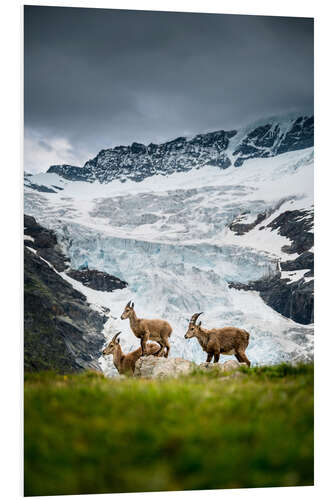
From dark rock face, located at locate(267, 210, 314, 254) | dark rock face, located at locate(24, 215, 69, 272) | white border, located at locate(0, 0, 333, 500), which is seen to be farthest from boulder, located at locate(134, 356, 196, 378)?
dark rock face, located at locate(24, 215, 69, 272)

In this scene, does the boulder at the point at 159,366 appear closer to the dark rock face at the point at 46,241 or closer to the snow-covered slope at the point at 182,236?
the snow-covered slope at the point at 182,236

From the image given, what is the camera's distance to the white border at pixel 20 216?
19.7ft

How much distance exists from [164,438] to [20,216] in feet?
12.0

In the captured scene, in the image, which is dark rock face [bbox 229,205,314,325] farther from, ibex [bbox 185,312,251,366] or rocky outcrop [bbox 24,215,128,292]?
rocky outcrop [bbox 24,215,128,292]

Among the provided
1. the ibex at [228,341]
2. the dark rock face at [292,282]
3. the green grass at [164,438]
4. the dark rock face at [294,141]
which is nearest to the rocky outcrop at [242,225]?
the dark rock face at [292,282]

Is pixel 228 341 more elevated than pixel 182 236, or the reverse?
pixel 182 236

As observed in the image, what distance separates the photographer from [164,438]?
161 inches

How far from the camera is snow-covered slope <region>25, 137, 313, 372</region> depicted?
14.6m

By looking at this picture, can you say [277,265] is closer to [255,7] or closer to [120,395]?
[255,7]

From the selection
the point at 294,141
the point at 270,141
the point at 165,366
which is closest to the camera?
the point at 165,366

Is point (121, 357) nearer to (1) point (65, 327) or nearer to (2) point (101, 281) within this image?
(2) point (101, 281)

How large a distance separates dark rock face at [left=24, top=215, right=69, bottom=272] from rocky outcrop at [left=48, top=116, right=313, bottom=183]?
1.89 metres

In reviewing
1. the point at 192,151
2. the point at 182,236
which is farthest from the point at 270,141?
the point at 182,236
